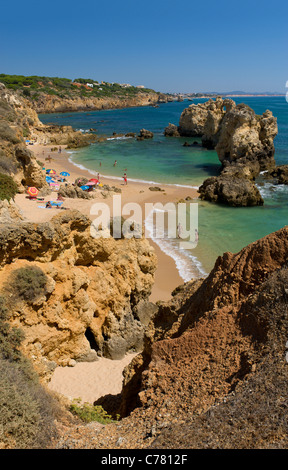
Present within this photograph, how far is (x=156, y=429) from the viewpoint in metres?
4.40

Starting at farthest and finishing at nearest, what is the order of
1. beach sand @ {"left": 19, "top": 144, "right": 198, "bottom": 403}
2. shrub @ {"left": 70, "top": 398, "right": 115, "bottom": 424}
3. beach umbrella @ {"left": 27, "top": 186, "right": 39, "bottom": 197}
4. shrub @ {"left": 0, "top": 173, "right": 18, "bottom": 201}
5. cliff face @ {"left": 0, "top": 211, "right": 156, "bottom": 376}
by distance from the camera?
beach umbrella @ {"left": 27, "top": 186, "right": 39, "bottom": 197}, shrub @ {"left": 0, "top": 173, "right": 18, "bottom": 201}, beach sand @ {"left": 19, "top": 144, "right": 198, "bottom": 403}, cliff face @ {"left": 0, "top": 211, "right": 156, "bottom": 376}, shrub @ {"left": 70, "top": 398, "right": 115, "bottom": 424}

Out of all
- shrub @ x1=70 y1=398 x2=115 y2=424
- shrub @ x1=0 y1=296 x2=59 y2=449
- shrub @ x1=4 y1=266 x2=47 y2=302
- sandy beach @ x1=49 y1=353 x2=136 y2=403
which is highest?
shrub @ x1=4 y1=266 x2=47 y2=302

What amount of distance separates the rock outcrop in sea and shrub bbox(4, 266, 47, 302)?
23563 millimetres

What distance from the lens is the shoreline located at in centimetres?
1536

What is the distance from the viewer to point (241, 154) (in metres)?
39.2

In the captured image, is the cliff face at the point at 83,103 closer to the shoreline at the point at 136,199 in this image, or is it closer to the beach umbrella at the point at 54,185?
the shoreline at the point at 136,199

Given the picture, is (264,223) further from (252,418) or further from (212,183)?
(252,418)

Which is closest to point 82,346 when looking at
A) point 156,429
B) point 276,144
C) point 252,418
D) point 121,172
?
point 156,429

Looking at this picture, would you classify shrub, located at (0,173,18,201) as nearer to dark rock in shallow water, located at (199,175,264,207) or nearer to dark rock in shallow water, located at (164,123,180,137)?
dark rock in shallow water, located at (199,175,264,207)

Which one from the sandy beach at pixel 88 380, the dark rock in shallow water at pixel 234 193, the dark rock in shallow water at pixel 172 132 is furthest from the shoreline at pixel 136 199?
the dark rock in shallow water at pixel 172 132

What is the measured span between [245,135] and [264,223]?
17.5 m

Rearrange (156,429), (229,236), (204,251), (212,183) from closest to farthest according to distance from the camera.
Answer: (156,429) → (204,251) → (229,236) → (212,183)

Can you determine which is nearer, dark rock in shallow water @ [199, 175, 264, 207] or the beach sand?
the beach sand

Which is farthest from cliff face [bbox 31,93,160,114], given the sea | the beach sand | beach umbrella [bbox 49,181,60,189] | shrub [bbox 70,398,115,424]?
shrub [bbox 70,398,115,424]
